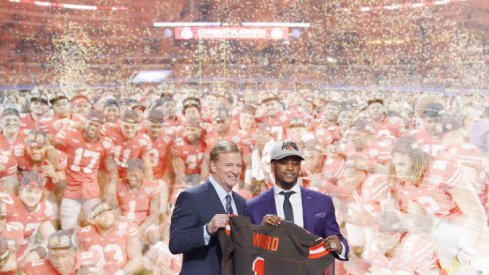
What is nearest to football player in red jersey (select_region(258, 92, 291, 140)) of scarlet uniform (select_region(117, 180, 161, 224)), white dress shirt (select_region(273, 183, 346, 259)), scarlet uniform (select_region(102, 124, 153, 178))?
scarlet uniform (select_region(102, 124, 153, 178))

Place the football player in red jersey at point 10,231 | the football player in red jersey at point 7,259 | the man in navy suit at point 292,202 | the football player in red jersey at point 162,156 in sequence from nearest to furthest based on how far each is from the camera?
→ the man in navy suit at point 292,202 < the football player in red jersey at point 7,259 < the football player in red jersey at point 10,231 < the football player in red jersey at point 162,156

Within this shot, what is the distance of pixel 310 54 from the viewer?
4.72 metres

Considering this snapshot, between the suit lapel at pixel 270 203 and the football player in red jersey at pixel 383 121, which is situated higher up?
the football player in red jersey at pixel 383 121

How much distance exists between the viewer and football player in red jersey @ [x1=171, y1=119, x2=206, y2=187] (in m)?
4.41

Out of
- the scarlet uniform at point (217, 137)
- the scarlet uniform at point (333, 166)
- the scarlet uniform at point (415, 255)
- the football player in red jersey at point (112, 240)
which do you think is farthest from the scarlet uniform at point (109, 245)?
the scarlet uniform at point (415, 255)

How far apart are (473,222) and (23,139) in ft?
8.98

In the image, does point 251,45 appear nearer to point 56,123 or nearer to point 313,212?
point 56,123

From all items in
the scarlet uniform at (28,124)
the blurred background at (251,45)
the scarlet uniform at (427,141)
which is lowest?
the scarlet uniform at (427,141)

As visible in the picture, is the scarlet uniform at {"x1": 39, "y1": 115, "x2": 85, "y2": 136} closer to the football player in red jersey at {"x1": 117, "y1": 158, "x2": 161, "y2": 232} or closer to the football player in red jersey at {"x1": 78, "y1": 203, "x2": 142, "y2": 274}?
the football player in red jersey at {"x1": 117, "y1": 158, "x2": 161, "y2": 232}

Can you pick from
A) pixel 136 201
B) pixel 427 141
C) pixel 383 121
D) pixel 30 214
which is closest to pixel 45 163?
pixel 30 214

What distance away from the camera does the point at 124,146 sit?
4.34 meters

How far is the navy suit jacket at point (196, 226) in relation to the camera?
2.04 meters

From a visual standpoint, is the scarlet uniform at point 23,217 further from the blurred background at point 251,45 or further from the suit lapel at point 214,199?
the suit lapel at point 214,199

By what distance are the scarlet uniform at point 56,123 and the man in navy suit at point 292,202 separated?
93.6 inches
